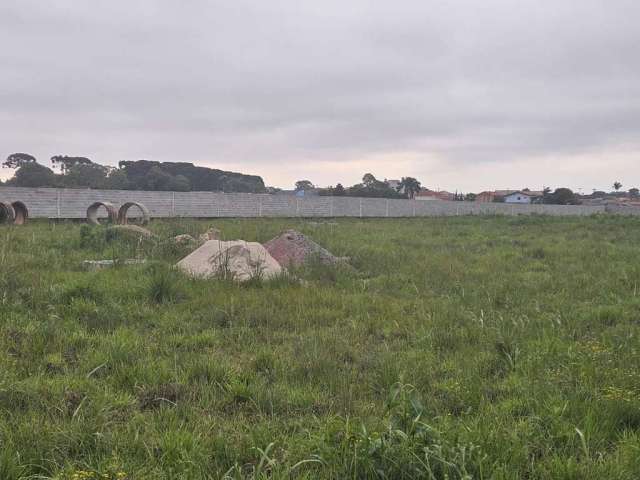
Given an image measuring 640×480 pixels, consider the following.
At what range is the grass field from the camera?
2.14 meters

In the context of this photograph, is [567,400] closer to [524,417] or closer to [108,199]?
[524,417]

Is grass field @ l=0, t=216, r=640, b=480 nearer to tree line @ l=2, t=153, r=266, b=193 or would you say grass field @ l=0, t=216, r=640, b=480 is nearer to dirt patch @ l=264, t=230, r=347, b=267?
dirt patch @ l=264, t=230, r=347, b=267

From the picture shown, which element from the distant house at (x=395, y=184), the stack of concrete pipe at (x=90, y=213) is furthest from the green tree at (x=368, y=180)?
the stack of concrete pipe at (x=90, y=213)

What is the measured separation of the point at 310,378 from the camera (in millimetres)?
3219

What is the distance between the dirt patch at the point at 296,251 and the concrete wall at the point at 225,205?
572 inches

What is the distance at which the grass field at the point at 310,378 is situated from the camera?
2.14 metres

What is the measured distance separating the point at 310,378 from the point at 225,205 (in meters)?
23.7

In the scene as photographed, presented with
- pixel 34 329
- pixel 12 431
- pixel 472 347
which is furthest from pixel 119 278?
pixel 472 347

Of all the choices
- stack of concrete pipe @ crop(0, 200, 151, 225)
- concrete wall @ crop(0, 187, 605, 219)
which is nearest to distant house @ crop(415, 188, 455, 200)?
concrete wall @ crop(0, 187, 605, 219)

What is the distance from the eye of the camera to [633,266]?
8242mm

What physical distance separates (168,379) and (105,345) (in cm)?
84

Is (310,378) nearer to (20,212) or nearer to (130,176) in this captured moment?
(20,212)

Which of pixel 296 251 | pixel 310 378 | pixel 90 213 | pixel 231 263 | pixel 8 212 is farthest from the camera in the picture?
pixel 90 213

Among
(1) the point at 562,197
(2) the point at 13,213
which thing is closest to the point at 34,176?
(2) the point at 13,213
